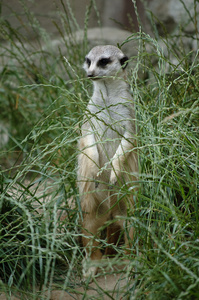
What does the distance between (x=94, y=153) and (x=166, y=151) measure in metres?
0.51

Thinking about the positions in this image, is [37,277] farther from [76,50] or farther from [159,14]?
[159,14]

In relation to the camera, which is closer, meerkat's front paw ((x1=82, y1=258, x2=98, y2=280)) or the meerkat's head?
meerkat's front paw ((x1=82, y1=258, x2=98, y2=280))

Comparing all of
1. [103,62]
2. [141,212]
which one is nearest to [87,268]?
[141,212]

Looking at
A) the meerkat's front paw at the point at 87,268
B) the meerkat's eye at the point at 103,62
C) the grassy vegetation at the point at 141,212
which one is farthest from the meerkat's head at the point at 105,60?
the meerkat's front paw at the point at 87,268

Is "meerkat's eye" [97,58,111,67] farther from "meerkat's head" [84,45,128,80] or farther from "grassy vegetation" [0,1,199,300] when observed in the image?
"grassy vegetation" [0,1,199,300]

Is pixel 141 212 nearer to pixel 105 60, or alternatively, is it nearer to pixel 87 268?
pixel 87 268

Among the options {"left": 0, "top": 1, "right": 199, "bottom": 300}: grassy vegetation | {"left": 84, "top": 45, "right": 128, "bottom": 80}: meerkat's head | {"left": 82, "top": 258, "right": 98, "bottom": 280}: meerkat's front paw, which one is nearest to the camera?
{"left": 82, "top": 258, "right": 98, "bottom": 280}: meerkat's front paw

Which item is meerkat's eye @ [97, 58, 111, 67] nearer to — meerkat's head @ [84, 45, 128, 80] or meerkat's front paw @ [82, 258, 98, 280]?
meerkat's head @ [84, 45, 128, 80]

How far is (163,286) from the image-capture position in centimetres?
160

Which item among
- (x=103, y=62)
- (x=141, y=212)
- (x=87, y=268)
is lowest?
(x=87, y=268)

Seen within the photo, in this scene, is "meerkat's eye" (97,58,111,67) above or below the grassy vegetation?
above

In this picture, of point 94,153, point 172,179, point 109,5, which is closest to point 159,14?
point 109,5

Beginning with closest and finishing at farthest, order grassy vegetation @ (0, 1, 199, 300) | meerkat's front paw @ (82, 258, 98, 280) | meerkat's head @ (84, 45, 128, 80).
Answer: meerkat's front paw @ (82, 258, 98, 280) < grassy vegetation @ (0, 1, 199, 300) < meerkat's head @ (84, 45, 128, 80)

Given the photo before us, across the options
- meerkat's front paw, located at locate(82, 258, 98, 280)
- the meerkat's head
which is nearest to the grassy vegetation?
meerkat's front paw, located at locate(82, 258, 98, 280)
